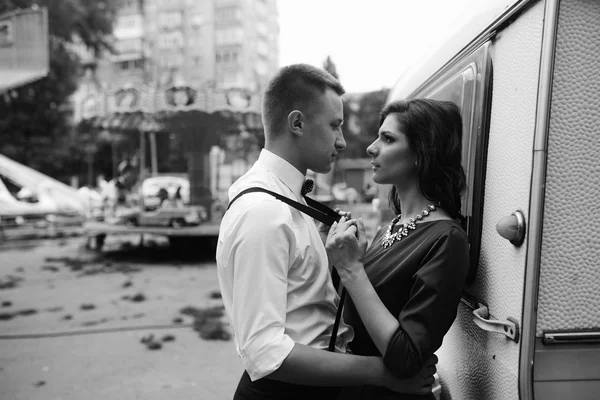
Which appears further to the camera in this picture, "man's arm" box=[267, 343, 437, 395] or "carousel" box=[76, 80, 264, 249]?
"carousel" box=[76, 80, 264, 249]

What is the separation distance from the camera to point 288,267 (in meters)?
1.36

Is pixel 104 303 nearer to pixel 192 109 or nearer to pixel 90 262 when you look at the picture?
pixel 90 262

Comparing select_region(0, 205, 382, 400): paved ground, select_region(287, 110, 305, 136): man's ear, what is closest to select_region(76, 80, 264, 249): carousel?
select_region(0, 205, 382, 400): paved ground

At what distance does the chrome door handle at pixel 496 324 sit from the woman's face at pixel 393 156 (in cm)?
48

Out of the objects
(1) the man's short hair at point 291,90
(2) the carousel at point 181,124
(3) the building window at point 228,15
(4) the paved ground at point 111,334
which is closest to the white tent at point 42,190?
(2) the carousel at point 181,124

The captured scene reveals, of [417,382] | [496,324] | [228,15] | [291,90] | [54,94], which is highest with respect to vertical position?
[228,15]

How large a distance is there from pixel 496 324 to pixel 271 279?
2.01ft

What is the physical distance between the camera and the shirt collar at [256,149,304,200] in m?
1.56

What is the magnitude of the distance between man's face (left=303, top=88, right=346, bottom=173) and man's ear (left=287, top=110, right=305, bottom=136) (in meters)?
0.02

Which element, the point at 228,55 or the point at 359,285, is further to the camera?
the point at 228,55

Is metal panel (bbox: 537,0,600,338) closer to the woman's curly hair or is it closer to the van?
the van

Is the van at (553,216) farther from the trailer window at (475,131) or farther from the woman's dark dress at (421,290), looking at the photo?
the trailer window at (475,131)

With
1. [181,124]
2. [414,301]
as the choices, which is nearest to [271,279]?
[414,301]

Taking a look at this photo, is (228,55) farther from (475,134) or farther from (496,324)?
(496,324)
